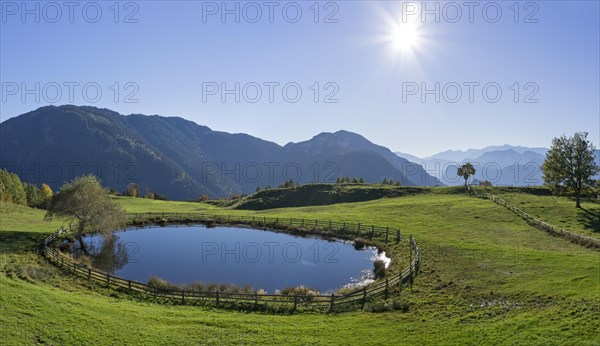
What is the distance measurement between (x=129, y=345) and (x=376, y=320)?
57.5 ft

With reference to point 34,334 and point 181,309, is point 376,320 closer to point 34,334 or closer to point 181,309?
point 181,309

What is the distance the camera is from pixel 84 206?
184ft

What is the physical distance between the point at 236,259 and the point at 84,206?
2362 cm

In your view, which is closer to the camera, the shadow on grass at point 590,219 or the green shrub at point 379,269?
the green shrub at point 379,269

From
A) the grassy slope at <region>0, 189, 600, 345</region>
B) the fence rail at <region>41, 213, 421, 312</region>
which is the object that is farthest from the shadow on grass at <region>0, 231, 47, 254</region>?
the grassy slope at <region>0, 189, 600, 345</region>

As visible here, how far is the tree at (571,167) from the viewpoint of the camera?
78812 mm

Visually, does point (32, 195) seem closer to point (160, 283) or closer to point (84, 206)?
point (84, 206)

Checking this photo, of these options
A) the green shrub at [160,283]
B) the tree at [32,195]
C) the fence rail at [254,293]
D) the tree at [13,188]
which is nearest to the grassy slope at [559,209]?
the fence rail at [254,293]

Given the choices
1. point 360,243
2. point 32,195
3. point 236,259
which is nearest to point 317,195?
point 360,243

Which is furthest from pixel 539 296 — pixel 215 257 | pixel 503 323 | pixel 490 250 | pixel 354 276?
pixel 215 257

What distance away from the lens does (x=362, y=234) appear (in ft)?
Result: 219

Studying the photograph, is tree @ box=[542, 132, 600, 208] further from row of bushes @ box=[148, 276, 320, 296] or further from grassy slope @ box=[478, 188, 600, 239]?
row of bushes @ box=[148, 276, 320, 296]

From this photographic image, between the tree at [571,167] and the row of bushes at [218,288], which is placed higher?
the tree at [571,167]

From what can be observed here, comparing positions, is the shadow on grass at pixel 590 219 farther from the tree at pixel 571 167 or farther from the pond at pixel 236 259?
the pond at pixel 236 259
